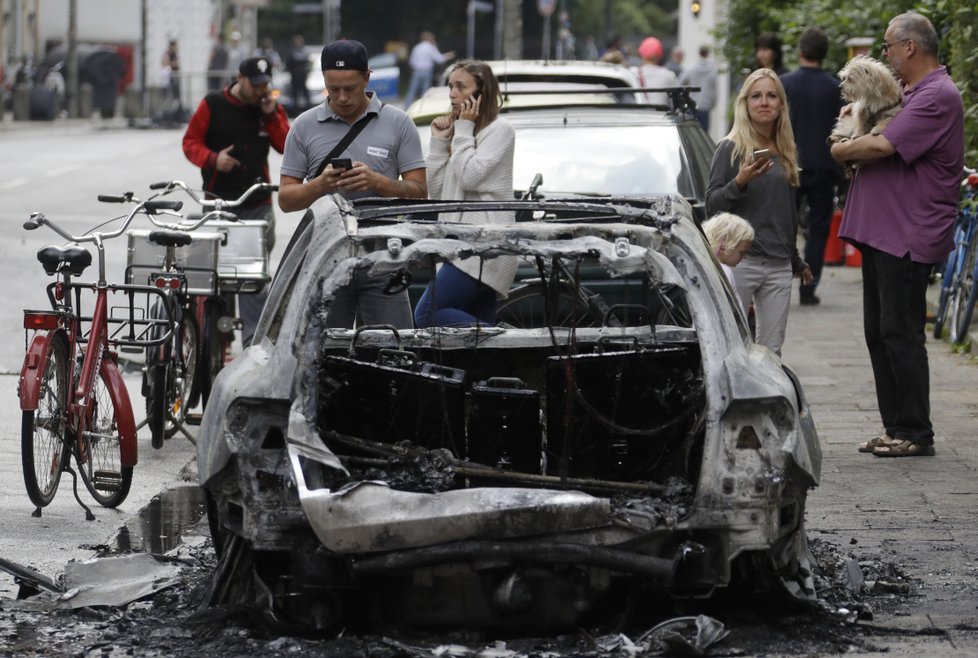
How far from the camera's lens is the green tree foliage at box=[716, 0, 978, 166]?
503 inches

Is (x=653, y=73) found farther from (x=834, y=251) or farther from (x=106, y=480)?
(x=106, y=480)

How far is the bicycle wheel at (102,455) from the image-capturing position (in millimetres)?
7723

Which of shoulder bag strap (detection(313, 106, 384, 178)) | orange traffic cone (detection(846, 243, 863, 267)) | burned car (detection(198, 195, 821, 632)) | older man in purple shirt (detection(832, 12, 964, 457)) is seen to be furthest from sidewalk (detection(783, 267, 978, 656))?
orange traffic cone (detection(846, 243, 863, 267))

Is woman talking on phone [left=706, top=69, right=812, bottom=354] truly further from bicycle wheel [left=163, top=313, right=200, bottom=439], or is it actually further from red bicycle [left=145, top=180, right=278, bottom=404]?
bicycle wheel [left=163, top=313, right=200, bottom=439]

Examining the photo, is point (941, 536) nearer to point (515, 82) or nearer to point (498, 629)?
point (498, 629)

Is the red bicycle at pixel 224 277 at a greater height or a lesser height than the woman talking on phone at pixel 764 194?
lesser

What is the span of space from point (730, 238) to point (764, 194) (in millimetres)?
718

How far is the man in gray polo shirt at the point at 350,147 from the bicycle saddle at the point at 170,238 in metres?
0.63

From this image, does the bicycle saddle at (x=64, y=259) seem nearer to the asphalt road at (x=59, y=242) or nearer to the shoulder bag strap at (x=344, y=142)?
the asphalt road at (x=59, y=242)

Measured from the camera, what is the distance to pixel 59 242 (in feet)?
58.5

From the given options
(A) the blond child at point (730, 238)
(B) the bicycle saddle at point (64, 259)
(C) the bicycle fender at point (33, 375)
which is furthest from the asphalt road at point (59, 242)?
(A) the blond child at point (730, 238)

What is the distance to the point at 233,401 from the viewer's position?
5.59 meters

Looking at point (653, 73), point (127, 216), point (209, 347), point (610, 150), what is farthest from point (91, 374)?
point (653, 73)

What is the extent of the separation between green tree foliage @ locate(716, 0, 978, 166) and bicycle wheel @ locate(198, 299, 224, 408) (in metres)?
5.81
